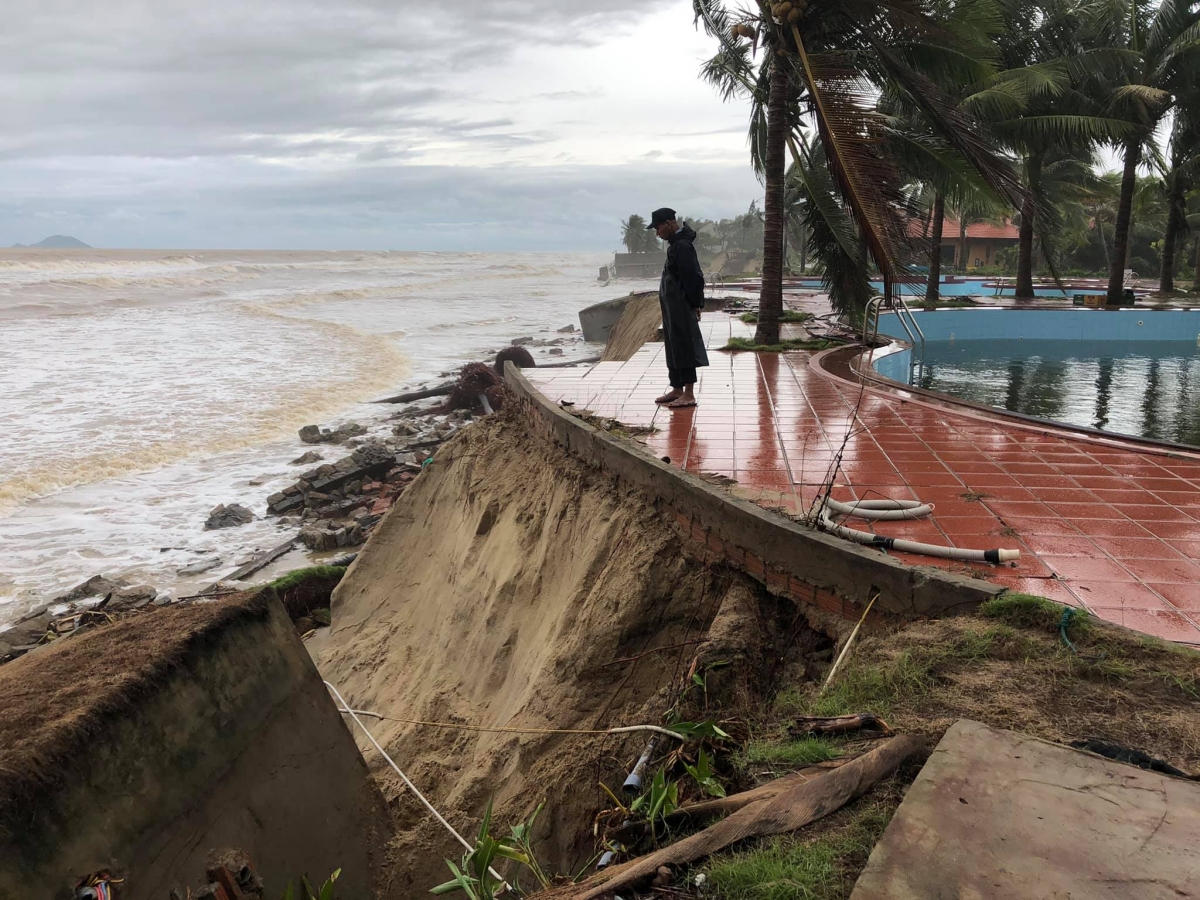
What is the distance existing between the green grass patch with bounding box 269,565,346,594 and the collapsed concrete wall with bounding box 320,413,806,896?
0.40 m

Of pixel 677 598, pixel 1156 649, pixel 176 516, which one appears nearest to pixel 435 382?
pixel 176 516

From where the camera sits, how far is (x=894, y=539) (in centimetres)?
388

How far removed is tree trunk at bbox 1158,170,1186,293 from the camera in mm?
21125

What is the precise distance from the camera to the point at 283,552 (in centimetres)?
959

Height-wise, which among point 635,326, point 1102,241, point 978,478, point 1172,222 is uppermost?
point 1102,241

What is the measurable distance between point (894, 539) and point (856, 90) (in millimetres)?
6349

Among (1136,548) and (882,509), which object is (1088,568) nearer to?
(1136,548)

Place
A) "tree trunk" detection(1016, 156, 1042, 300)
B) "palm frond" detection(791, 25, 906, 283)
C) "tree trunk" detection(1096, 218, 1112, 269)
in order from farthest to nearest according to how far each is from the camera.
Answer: "tree trunk" detection(1096, 218, 1112, 269) → "tree trunk" detection(1016, 156, 1042, 300) → "palm frond" detection(791, 25, 906, 283)

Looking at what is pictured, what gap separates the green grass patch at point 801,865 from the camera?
6.96 feet

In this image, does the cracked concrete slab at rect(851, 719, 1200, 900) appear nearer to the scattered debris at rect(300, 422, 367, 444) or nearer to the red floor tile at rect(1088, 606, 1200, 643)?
the red floor tile at rect(1088, 606, 1200, 643)

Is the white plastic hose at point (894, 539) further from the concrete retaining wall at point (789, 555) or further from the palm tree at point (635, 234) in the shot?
the palm tree at point (635, 234)

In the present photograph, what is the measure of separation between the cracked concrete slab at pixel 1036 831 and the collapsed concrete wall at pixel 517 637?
127 centimetres

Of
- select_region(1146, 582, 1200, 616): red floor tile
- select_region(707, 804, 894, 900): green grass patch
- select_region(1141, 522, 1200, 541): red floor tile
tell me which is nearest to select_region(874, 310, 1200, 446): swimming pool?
select_region(1141, 522, 1200, 541): red floor tile

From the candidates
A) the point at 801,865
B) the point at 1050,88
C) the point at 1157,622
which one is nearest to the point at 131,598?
the point at 801,865
